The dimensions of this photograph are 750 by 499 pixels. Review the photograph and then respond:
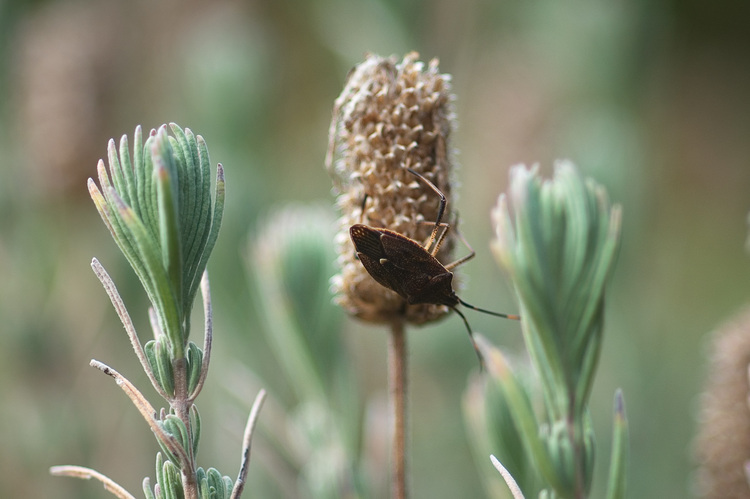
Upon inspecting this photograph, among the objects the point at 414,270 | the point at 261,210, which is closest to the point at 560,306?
the point at 414,270

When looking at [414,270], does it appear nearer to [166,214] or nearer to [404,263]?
[404,263]

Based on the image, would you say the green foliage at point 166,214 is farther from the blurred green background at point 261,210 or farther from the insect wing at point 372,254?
the blurred green background at point 261,210

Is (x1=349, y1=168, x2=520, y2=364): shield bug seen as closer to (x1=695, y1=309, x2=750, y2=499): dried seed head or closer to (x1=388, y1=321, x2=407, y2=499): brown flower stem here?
(x1=388, y1=321, x2=407, y2=499): brown flower stem

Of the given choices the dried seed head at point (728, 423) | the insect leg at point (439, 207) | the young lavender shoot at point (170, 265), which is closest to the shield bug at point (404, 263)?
the insect leg at point (439, 207)

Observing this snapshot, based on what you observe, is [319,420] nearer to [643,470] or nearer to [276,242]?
[276,242]

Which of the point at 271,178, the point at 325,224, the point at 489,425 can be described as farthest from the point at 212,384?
the point at 489,425
